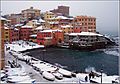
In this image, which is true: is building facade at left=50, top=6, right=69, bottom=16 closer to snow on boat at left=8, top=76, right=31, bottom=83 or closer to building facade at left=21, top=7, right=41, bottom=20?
building facade at left=21, top=7, right=41, bottom=20

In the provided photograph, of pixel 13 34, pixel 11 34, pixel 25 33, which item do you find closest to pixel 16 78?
pixel 11 34

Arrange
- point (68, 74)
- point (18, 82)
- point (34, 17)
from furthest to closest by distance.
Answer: point (34, 17), point (68, 74), point (18, 82)

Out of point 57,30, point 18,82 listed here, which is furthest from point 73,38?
point 18,82

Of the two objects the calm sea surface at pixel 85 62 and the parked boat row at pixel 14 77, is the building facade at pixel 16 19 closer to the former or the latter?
the calm sea surface at pixel 85 62

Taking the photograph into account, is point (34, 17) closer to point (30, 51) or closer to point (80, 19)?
point (80, 19)

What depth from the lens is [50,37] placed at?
43.4 feet

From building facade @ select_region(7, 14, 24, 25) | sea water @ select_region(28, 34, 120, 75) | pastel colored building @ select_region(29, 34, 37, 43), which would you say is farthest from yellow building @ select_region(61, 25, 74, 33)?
building facade @ select_region(7, 14, 24, 25)

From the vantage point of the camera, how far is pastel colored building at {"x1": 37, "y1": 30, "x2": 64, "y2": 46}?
42.6ft

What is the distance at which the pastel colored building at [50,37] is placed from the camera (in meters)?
13.0

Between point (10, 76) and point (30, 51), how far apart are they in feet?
20.6

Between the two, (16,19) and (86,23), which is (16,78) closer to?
(86,23)

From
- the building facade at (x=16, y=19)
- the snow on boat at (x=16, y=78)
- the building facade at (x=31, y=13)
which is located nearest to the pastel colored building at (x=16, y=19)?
Result: the building facade at (x=16, y=19)

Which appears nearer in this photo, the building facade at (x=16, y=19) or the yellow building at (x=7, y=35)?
the yellow building at (x=7, y=35)

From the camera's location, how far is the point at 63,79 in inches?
191
